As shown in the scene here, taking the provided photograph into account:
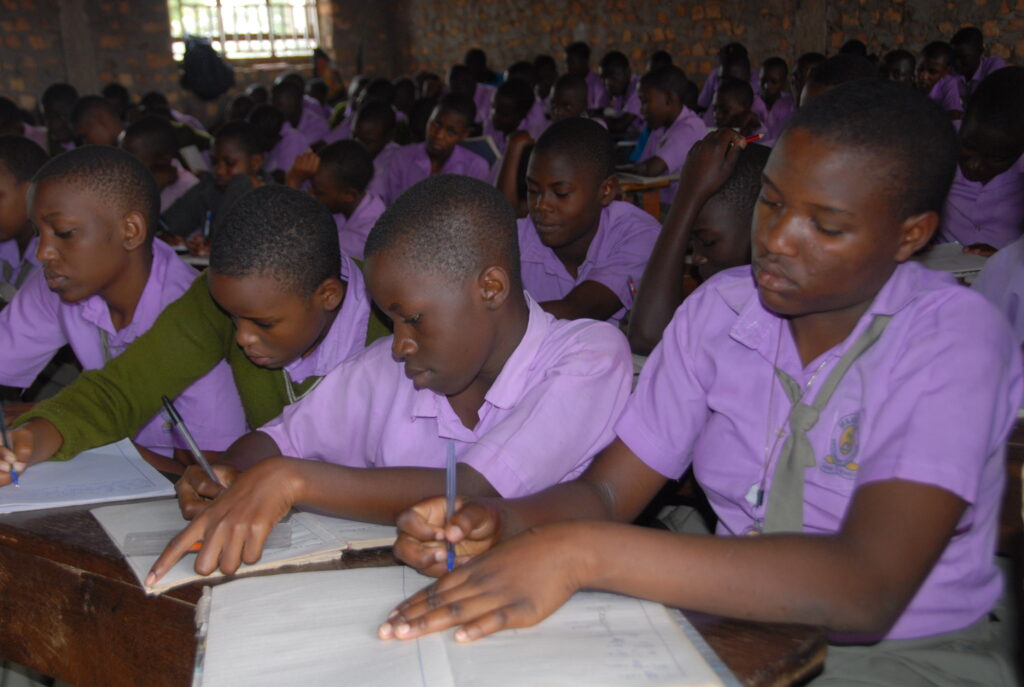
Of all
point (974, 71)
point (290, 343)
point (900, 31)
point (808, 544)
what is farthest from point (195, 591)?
point (900, 31)

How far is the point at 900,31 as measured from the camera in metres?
8.16

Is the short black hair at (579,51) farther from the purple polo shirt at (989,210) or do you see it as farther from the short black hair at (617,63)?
the purple polo shirt at (989,210)

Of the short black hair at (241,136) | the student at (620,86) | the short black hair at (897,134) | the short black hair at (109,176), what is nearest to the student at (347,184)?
the short black hair at (241,136)

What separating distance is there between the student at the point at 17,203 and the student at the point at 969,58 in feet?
22.1

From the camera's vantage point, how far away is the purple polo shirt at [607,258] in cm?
267

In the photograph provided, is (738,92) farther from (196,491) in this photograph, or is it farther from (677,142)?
(196,491)

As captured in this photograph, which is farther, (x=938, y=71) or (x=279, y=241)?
(x=938, y=71)

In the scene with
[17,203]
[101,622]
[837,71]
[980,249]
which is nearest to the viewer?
[101,622]

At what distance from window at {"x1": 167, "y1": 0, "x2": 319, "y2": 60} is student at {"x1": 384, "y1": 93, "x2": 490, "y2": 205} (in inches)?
289

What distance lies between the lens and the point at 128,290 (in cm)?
216

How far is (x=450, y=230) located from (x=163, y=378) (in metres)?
0.76

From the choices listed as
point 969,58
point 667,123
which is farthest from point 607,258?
point 969,58

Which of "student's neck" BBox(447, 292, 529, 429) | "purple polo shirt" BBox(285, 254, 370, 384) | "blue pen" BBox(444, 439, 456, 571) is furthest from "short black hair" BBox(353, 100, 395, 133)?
"blue pen" BBox(444, 439, 456, 571)

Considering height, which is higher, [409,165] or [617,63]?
[617,63]
